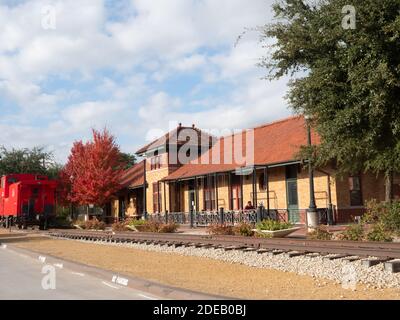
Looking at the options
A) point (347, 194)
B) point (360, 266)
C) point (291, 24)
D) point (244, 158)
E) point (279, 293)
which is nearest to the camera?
point (279, 293)

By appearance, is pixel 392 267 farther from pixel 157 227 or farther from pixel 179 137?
pixel 179 137

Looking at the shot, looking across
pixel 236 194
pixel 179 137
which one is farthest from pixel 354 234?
pixel 179 137

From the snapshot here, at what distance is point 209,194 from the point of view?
113ft

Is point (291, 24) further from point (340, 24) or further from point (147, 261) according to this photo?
point (147, 261)

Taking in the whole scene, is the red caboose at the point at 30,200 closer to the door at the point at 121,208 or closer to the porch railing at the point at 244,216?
the porch railing at the point at 244,216

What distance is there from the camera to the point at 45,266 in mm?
13219

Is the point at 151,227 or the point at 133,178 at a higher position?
the point at 133,178

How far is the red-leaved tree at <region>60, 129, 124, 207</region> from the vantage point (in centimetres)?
4038

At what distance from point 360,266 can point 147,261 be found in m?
5.79

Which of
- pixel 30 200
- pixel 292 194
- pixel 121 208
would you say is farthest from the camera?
pixel 121 208

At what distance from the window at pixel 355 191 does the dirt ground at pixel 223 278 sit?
1366 cm

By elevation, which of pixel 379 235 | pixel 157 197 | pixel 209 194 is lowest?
pixel 379 235

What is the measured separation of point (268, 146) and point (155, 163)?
46.4 feet
